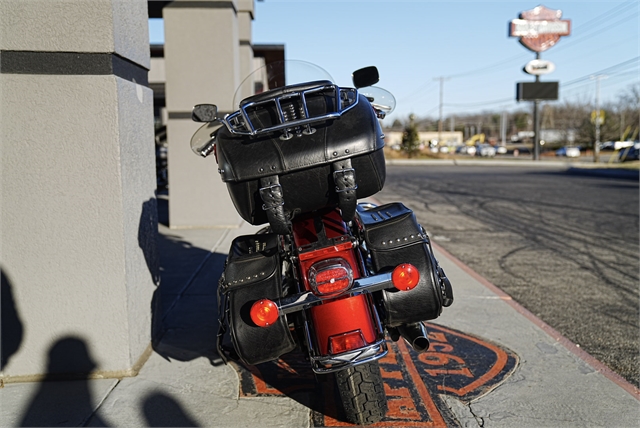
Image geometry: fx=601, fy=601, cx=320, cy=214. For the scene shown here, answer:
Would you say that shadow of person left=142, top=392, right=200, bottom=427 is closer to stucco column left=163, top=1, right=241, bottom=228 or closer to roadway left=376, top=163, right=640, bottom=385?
roadway left=376, top=163, right=640, bottom=385

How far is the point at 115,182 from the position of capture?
3.64 m

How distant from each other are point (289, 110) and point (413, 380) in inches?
75.3

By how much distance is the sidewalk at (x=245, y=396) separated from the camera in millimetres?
3277

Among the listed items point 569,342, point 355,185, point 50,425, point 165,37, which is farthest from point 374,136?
point 165,37

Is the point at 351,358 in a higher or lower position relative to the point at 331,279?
lower

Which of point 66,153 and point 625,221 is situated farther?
point 625,221

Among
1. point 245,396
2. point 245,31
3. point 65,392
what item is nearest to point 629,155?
point 245,31

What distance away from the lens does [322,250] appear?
9.87 feet

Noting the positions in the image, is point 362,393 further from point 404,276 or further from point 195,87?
point 195,87

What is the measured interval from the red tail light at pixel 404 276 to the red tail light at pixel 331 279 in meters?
0.21

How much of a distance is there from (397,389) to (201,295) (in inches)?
101

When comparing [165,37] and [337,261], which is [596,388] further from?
[165,37]

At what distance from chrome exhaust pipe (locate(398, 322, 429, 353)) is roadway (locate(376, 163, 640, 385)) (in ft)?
5.77

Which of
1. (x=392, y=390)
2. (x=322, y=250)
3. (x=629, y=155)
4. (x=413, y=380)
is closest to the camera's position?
(x=322, y=250)
